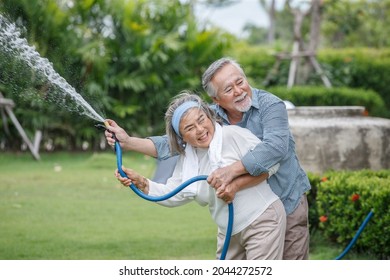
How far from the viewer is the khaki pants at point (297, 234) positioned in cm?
370

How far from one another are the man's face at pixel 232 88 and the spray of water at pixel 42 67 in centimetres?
65

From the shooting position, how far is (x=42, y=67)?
405 cm

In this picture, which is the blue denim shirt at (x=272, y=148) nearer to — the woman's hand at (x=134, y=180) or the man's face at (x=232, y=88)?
the man's face at (x=232, y=88)

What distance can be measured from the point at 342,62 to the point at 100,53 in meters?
5.90

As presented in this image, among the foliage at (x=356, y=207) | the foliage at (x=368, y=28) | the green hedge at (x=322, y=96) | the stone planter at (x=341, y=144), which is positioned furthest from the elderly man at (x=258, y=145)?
the foliage at (x=368, y=28)

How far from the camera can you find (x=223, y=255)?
355 cm

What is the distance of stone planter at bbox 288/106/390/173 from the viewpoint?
20.4 feet

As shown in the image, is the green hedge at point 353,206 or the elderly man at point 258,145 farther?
the green hedge at point 353,206

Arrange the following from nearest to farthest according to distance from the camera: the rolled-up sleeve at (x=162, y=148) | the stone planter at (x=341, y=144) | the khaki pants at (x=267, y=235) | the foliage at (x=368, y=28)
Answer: the khaki pants at (x=267, y=235)
the rolled-up sleeve at (x=162, y=148)
the stone planter at (x=341, y=144)
the foliage at (x=368, y=28)

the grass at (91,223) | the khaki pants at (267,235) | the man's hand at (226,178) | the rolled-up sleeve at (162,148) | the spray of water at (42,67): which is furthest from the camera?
the grass at (91,223)

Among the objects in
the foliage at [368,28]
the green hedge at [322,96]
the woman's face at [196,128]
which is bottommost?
the foliage at [368,28]

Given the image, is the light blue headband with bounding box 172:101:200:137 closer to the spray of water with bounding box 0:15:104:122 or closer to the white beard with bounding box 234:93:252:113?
the white beard with bounding box 234:93:252:113
